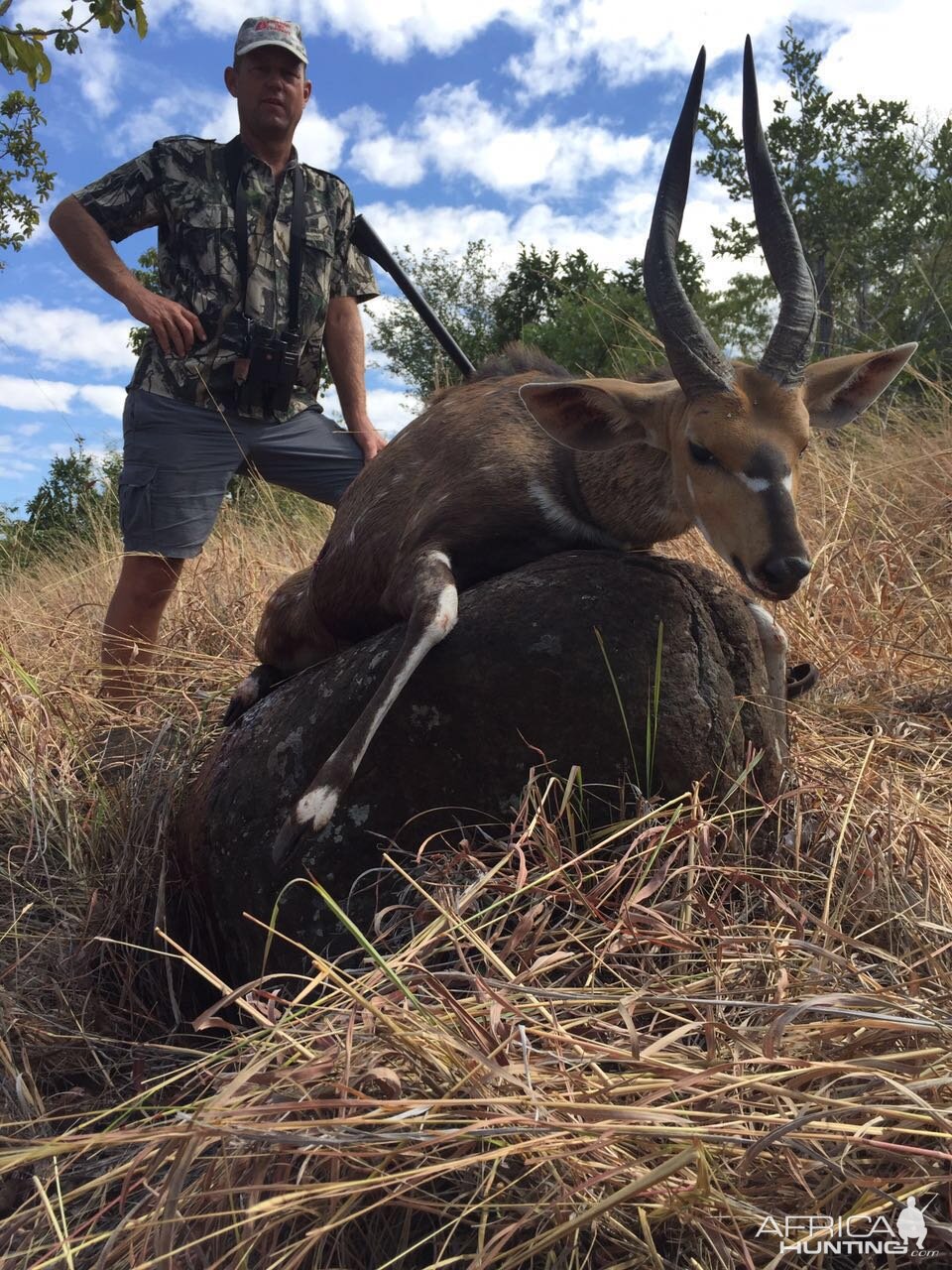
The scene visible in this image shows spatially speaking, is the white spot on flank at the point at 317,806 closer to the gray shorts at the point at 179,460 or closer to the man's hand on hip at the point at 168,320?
the gray shorts at the point at 179,460

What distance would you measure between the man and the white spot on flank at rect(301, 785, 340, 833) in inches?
85.2

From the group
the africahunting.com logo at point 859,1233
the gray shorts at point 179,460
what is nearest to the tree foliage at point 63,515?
the gray shorts at point 179,460

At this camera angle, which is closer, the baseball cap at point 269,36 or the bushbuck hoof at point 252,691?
the bushbuck hoof at point 252,691

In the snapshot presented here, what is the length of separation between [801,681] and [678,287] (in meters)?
1.34

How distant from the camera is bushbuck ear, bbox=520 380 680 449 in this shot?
111 inches

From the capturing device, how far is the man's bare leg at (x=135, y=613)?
180 inches

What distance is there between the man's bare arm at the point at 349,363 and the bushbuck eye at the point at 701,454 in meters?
2.70

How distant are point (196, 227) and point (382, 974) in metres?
3.86

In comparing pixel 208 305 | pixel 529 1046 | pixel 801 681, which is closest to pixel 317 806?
pixel 529 1046

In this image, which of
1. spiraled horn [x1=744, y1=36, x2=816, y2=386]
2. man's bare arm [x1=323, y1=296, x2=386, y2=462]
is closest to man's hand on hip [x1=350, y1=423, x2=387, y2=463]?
man's bare arm [x1=323, y1=296, x2=386, y2=462]

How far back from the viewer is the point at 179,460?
4.68m

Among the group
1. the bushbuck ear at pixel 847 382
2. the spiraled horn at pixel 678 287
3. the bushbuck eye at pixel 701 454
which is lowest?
the bushbuck eye at pixel 701 454

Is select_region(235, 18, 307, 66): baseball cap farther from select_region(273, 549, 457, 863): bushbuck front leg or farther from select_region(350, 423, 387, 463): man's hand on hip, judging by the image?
select_region(273, 549, 457, 863): bushbuck front leg

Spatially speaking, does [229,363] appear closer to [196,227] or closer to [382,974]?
[196,227]
